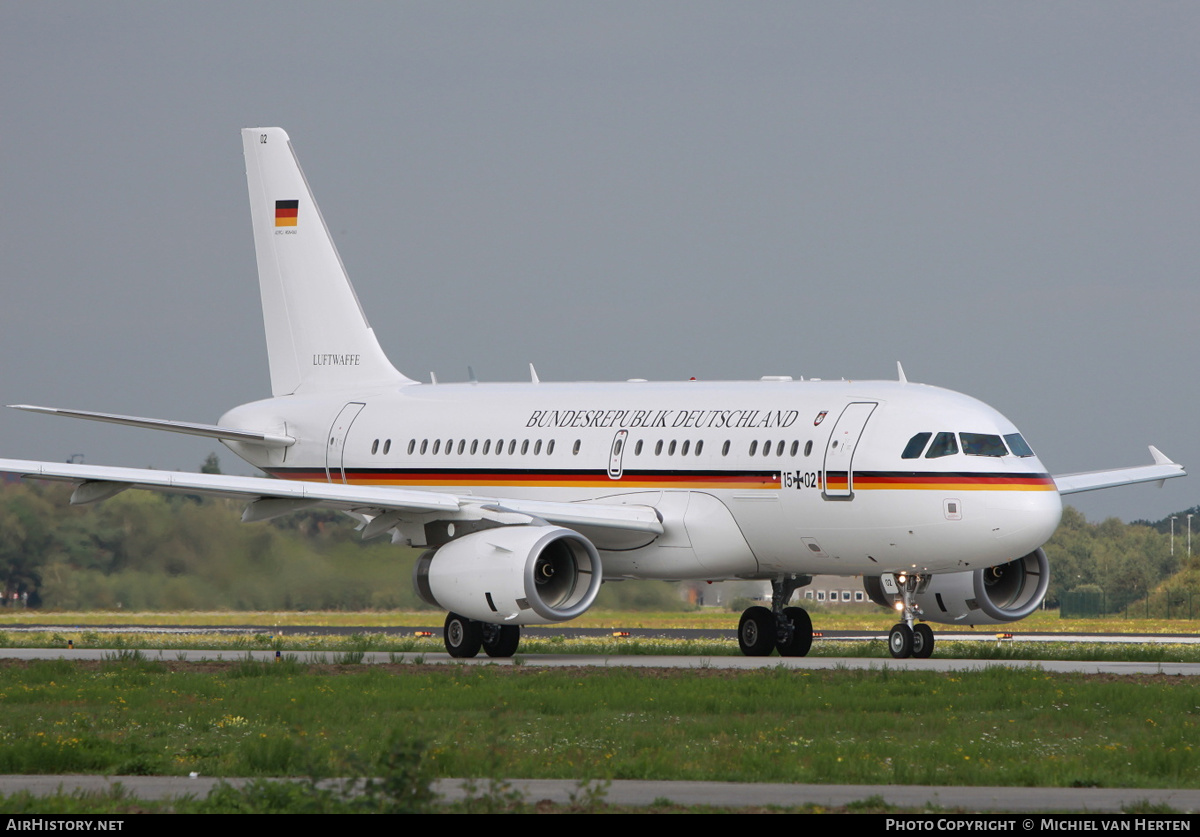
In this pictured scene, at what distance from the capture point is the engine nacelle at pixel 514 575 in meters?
28.5

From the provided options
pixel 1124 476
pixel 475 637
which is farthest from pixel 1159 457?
pixel 475 637

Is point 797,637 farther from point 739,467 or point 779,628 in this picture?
point 739,467

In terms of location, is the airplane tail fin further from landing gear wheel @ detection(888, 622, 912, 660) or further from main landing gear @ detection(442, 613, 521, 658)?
Answer: landing gear wheel @ detection(888, 622, 912, 660)

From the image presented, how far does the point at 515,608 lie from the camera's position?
93.7 ft

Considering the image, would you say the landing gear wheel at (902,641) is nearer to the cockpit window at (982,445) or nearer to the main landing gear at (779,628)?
the main landing gear at (779,628)

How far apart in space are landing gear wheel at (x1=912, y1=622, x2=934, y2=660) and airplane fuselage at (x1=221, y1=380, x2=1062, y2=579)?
119 cm

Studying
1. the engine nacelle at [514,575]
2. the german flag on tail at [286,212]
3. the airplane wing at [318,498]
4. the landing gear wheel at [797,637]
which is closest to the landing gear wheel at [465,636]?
the engine nacelle at [514,575]

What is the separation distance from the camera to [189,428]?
115 ft

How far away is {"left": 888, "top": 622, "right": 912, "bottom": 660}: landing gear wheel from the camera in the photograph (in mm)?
29297

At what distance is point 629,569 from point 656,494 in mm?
1466

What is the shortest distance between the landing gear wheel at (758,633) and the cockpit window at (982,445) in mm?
5393

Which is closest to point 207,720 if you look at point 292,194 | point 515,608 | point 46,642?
point 515,608

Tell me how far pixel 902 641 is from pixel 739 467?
13.2 feet

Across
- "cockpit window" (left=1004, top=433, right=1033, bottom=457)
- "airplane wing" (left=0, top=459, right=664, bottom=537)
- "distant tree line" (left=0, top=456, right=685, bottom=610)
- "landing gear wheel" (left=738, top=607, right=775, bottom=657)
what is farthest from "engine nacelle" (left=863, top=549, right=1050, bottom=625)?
"distant tree line" (left=0, top=456, right=685, bottom=610)
